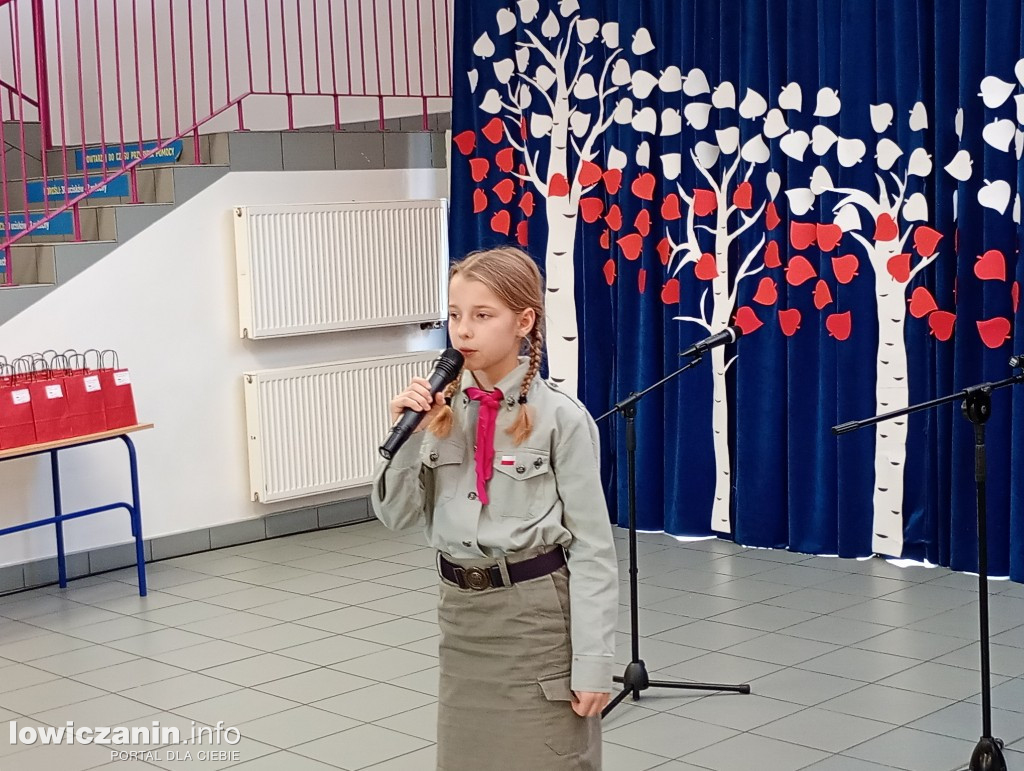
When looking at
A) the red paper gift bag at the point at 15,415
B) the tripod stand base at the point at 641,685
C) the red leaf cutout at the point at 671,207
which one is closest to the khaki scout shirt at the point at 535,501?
the tripod stand base at the point at 641,685

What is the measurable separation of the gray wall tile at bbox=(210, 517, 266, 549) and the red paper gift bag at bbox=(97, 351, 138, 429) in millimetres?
962

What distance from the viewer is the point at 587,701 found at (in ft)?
7.32

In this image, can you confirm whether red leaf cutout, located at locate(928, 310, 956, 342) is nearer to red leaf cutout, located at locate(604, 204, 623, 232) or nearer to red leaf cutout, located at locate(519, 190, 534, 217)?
red leaf cutout, located at locate(604, 204, 623, 232)

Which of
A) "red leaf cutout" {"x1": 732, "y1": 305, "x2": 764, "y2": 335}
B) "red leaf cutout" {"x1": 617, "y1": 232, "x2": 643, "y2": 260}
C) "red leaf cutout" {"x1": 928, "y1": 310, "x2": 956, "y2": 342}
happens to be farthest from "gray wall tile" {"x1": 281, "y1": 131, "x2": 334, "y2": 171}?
"red leaf cutout" {"x1": 928, "y1": 310, "x2": 956, "y2": 342}

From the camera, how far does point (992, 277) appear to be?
4848 mm

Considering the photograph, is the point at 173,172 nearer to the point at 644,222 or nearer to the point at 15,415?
the point at 15,415

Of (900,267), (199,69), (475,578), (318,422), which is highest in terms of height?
(199,69)

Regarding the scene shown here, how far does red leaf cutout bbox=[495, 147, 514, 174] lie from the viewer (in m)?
6.32

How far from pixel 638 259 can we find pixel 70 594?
2.70m

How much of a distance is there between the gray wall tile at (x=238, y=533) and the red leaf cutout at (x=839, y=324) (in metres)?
2.64

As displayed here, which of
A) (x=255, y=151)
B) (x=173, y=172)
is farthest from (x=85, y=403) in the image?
(x=255, y=151)

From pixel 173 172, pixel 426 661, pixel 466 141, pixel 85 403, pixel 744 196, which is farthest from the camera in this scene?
pixel 466 141

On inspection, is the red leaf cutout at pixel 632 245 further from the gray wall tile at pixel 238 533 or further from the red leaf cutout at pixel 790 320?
the gray wall tile at pixel 238 533

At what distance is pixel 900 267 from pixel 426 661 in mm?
2331
